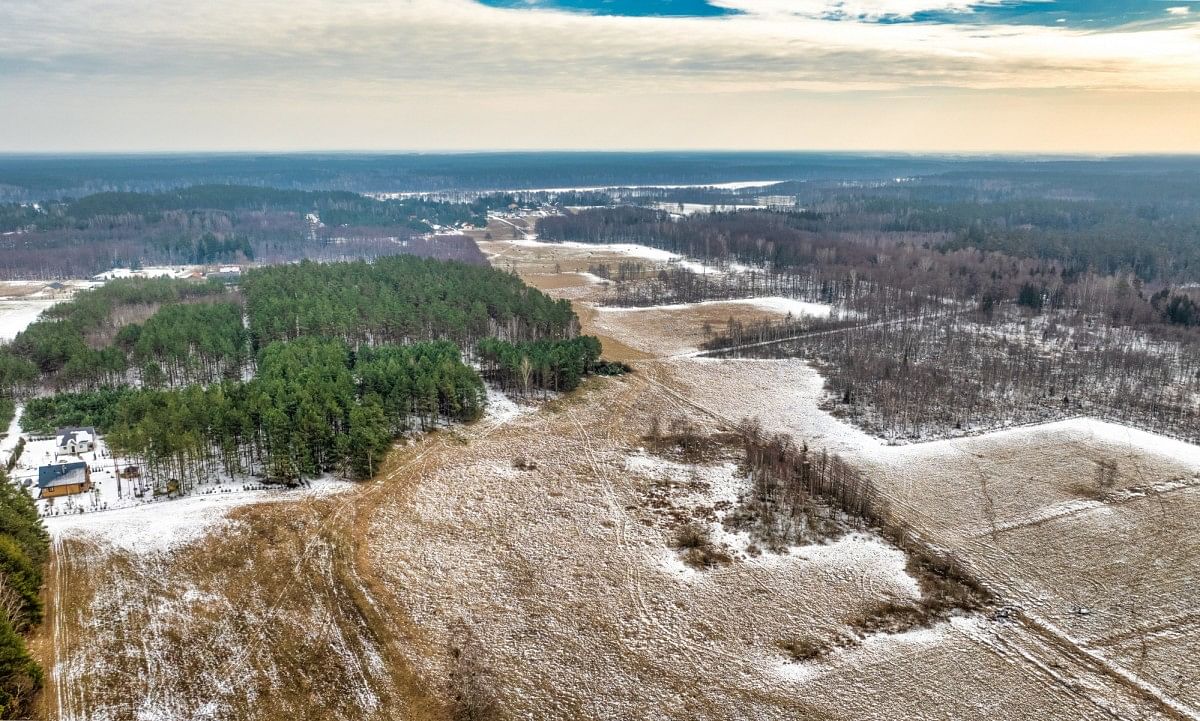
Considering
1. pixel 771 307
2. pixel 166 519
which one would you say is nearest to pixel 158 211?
pixel 771 307

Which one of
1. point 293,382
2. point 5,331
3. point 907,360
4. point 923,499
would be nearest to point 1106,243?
point 907,360

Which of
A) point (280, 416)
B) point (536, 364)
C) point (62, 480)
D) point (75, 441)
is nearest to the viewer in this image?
point (62, 480)

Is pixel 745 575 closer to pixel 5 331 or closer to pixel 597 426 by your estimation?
pixel 597 426

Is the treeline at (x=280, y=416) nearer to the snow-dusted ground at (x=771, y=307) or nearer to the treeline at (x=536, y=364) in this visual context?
the treeline at (x=536, y=364)

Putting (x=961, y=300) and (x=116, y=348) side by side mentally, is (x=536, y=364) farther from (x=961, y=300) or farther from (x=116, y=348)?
(x=961, y=300)

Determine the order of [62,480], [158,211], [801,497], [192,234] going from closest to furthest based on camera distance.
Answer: [62,480], [801,497], [192,234], [158,211]
